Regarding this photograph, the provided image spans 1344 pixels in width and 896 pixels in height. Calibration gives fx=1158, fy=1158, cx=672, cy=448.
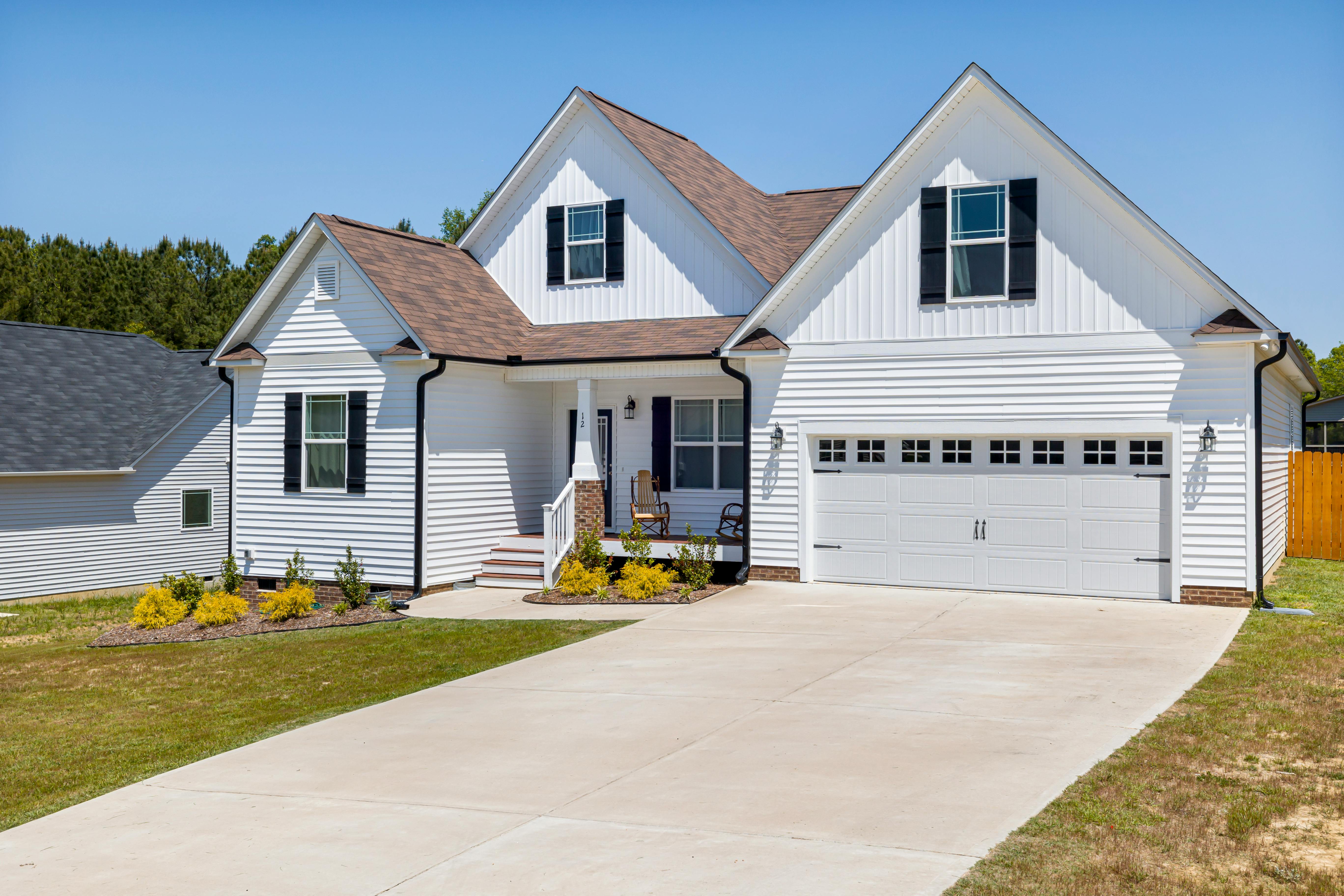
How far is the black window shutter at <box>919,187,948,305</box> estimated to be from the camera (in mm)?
16172

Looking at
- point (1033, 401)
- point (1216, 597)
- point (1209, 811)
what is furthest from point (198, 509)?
point (1209, 811)

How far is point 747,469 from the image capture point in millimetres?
17484

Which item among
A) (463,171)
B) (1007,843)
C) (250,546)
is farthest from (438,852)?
(463,171)

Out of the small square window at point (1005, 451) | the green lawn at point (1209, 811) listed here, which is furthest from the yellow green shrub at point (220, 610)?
the green lawn at point (1209, 811)

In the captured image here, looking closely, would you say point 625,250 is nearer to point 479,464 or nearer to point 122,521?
point 479,464

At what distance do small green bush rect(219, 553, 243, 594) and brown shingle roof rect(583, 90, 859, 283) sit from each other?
9.91m

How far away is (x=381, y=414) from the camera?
18750 millimetres

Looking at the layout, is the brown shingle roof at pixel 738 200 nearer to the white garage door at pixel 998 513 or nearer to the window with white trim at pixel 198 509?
the white garage door at pixel 998 513

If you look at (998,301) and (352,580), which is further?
(352,580)

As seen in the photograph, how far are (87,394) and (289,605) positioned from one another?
14418 mm

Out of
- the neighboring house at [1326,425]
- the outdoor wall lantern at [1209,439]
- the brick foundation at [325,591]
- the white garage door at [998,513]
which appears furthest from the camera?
the neighboring house at [1326,425]

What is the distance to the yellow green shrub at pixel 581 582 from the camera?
1723cm

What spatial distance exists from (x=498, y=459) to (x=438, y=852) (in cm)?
1377

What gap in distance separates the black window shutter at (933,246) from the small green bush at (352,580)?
954 centimetres
